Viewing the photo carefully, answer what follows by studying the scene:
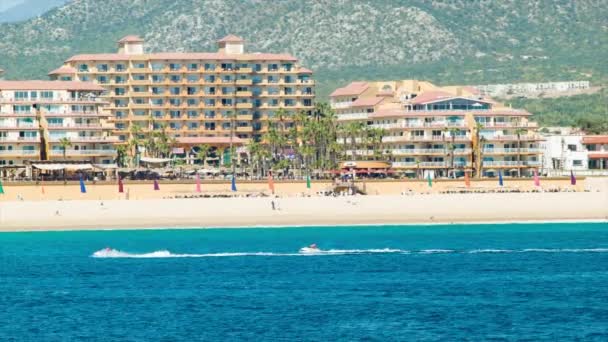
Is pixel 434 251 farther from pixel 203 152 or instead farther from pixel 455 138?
pixel 203 152

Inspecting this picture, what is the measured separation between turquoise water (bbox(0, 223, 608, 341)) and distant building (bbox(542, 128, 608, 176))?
51.8m

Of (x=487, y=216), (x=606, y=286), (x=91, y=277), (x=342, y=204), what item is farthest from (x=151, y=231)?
(x=606, y=286)

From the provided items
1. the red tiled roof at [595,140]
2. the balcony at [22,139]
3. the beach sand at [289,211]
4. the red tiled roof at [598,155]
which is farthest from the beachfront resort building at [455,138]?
the balcony at [22,139]

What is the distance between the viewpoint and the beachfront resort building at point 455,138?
173 meters

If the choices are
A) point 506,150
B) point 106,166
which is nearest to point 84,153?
point 106,166

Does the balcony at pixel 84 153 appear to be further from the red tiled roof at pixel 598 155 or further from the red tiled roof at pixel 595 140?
the red tiled roof at pixel 598 155

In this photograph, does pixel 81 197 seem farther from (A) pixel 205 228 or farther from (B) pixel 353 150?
(B) pixel 353 150

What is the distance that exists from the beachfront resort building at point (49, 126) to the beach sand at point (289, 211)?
2395cm

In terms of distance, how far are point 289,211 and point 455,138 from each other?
35845mm

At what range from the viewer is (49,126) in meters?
170

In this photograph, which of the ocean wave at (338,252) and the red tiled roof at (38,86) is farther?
the red tiled roof at (38,86)

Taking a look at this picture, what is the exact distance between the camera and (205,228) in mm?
140375

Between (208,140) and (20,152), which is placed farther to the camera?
(208,140)

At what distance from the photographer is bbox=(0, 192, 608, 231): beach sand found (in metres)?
140
